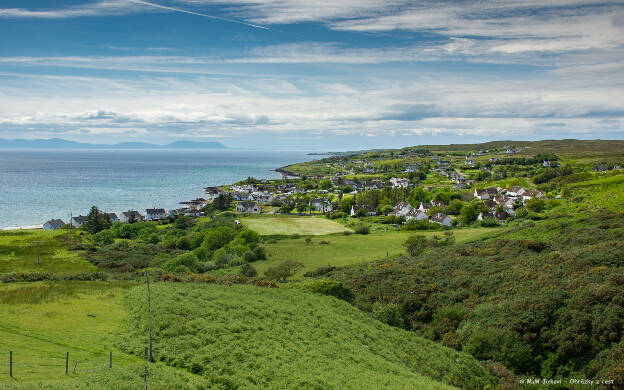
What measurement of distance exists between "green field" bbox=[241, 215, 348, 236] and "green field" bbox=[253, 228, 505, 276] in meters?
6.61

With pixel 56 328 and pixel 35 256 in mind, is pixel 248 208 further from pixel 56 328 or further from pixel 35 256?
pixel 56 328

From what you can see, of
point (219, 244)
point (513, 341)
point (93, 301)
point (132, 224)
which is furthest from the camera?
point (132, 224)

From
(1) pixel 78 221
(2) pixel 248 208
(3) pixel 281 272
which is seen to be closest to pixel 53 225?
(1) pixel 78 221

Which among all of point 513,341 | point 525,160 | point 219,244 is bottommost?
point 219,244

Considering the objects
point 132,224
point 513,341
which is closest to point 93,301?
point 513,341

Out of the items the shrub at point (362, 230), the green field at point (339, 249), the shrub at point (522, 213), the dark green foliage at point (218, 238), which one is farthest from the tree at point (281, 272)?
the shrub at point (522, 213)

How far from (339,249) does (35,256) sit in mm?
32717

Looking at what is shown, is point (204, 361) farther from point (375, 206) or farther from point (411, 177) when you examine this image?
point (411, 177)

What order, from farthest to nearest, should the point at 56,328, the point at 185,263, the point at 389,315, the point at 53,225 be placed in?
the point at 53,225
the point at 185,263
the point at 389,315
the point at 56,328

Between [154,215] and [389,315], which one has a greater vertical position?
[389,315]

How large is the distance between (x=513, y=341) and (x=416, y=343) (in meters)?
4.23

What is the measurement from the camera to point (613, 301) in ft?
53.4

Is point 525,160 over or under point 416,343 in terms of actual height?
over

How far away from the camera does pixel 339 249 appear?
4597 cm
